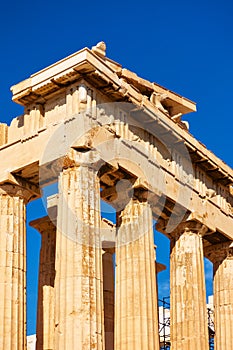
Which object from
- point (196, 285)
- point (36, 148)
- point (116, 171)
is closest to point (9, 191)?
point (36, 148)

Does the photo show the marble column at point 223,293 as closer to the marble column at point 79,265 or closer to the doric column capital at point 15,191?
the doric column capital at point 15,191

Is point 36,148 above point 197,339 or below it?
above

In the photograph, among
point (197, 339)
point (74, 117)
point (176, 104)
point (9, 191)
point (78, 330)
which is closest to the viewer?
point (78, 330)

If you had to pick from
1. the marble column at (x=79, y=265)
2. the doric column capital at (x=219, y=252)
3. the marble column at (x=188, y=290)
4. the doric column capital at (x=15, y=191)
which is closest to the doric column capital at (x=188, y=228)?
the marble column at (x=188, y=290)

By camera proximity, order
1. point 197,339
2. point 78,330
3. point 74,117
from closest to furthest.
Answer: point 78,330, point 74,117, point 197,339

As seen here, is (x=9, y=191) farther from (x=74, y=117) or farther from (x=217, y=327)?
(x=217, y=327)

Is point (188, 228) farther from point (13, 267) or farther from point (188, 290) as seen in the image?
point (13, 267)

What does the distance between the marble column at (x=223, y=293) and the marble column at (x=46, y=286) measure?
6.90 m

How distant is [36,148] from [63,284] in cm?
505

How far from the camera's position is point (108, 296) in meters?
35.3

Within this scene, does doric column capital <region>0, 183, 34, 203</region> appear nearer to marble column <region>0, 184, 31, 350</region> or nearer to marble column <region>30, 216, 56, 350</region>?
marble column <region>0, 184, 31, 350</region>

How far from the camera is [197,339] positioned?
3031 cm

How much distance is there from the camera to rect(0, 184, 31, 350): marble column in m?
26.4

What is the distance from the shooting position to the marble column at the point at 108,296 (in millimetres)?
34106
